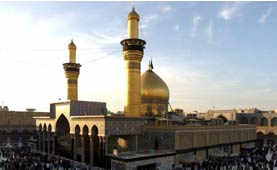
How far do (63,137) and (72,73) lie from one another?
912cm

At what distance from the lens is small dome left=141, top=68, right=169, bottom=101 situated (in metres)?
35.7

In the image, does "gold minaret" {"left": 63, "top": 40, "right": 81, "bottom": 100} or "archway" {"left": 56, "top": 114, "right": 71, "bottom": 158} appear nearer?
"archway" {"left": 56, "top": 114, "right": 71, "bottom": 158}

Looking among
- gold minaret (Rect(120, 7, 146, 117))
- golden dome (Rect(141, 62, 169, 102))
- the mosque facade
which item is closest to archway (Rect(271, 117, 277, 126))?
the mosque facade

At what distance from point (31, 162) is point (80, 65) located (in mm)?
19112

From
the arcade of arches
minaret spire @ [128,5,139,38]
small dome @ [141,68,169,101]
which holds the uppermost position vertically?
minaret spire @ [128,5,139,38]

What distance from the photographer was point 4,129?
44.9 meters

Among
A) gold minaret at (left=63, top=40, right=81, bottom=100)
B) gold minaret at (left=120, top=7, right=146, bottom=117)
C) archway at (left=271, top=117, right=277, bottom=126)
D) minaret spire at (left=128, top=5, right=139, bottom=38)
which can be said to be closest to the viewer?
gold minaret at (left=120, top=7, right=146, bottom=117)

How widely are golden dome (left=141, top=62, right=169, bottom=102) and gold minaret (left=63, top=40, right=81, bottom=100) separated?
9755 mm

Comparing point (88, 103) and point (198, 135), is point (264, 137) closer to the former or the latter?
point (198, 135)

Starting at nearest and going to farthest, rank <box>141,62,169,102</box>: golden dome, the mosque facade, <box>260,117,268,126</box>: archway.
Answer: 1. the mosque facade
2. <box>141,62,169,102</box>: golden dome
3. <box>260,117,268,126</box>: archway

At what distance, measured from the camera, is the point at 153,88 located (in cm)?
3609

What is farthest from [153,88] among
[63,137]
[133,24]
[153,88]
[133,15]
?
[63,137]

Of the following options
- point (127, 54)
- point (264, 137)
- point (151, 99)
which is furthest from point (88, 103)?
point (264, 137)

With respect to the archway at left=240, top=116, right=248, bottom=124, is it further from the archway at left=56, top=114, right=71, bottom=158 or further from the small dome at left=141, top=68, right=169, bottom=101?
the archway at left=56, top=114, right=71, bottom=158
